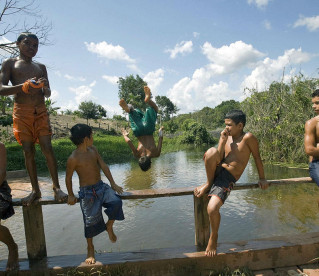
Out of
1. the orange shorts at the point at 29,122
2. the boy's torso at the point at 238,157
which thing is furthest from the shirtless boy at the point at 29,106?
the boy's torso at the point at 238,157

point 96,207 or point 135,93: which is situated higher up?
point 135,93

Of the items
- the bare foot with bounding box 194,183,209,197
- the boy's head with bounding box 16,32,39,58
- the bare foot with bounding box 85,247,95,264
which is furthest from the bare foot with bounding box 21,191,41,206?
the bare foot with bounding box 194,183,209,197

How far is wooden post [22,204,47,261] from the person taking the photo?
271cm

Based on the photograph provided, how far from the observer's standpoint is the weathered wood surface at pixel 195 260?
102 inches

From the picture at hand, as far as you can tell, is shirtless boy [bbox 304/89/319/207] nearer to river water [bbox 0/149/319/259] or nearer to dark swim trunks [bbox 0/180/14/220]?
river water [bbox 0/149/319/259]

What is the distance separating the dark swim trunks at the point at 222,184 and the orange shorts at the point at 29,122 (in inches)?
76.4

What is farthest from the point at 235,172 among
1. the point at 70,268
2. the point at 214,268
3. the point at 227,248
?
the point at 70,268

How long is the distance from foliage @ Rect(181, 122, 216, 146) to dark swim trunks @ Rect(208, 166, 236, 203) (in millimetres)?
22298

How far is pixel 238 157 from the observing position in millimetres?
2830

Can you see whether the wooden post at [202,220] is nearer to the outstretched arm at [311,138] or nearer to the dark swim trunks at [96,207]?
the dark swim trunks at [96,207]

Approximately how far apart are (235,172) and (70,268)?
75.0 inches

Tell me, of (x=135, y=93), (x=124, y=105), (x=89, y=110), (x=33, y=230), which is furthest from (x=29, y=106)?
(x=89, y=110)

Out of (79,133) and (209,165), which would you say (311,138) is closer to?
(209,165)

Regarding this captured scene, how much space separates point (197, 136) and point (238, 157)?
879 inches
